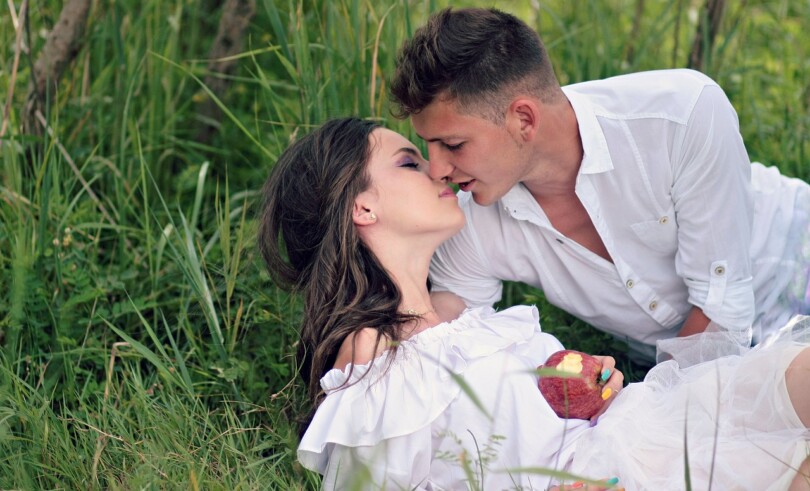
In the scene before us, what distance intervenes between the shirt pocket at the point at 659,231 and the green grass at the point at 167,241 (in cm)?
48

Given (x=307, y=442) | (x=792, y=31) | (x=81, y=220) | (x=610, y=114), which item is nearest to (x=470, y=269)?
(x=610, y=114)

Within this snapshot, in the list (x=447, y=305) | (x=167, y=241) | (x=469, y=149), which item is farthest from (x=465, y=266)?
(x=167, y=241)

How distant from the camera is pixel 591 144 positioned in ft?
9.09

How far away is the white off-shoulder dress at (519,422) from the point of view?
221 centimetres

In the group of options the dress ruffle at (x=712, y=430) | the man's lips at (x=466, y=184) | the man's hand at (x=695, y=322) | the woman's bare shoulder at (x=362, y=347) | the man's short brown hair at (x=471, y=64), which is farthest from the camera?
the man's hand at (x=695, y=322)

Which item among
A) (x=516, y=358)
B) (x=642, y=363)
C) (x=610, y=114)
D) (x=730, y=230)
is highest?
(x=610, y=114)

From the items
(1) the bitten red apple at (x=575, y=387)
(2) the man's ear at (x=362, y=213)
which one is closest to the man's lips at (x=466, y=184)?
(2) the man's ear at (x=362, y=213)

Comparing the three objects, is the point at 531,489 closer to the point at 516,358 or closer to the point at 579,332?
the point at 516,358

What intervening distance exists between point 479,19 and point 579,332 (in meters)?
1.17

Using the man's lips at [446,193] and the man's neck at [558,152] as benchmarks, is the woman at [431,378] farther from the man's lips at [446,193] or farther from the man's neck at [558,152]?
the man's neck at [558,152]

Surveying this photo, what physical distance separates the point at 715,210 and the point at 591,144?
40 cm

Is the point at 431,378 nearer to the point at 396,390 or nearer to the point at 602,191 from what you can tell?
the point at 396,390

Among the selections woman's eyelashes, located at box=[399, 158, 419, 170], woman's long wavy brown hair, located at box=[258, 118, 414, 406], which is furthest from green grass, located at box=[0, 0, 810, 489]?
woman's eyelashes, located at box=[399, 158, 419, 170]

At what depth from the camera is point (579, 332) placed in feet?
10.7
